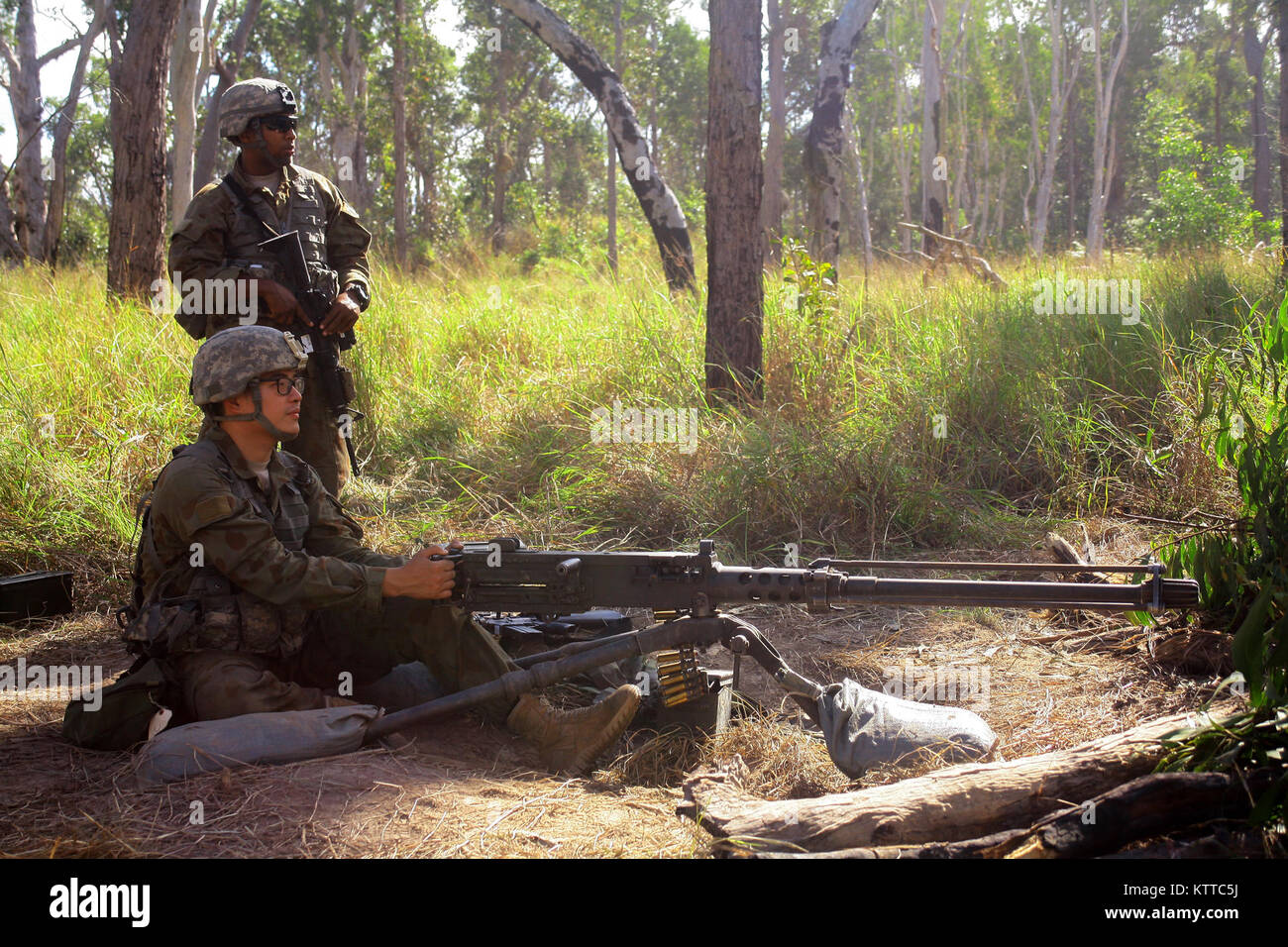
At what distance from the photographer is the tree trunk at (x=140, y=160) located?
7379mm

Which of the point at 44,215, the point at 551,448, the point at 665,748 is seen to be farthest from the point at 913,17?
the point at 665,748

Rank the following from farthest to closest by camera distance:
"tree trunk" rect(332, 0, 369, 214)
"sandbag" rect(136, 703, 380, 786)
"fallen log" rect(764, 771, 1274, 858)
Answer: "tree trunk" rect(332, 0, 369, 214) < "sandbag" rect(136, 703, 380, 786) < "fallen log" rect(764, 771, 1274, 858)

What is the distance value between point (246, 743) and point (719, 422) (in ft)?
12.0

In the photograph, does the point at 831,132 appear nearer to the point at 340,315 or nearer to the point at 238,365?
the point at 340,315

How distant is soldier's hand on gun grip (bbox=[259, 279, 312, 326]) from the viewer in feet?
14.5

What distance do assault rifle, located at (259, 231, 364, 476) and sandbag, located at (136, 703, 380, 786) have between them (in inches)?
73.5

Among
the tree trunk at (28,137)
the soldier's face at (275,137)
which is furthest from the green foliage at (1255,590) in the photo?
the tree trunk at (28,137)

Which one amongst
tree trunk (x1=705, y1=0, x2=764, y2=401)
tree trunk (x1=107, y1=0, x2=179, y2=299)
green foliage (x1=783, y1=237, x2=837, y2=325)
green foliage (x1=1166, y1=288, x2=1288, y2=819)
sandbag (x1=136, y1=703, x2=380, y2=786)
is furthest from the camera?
tree trunk (x1=107, y1=0, x2=179, y2=299)

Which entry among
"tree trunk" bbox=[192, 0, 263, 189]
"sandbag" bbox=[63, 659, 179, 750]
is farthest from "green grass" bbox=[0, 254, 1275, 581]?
"tree trunk" bbox=[192, 0, 263, 189]

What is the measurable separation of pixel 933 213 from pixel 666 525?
1046cm

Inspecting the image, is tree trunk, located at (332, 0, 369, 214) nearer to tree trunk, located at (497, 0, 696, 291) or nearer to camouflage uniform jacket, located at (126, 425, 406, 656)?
tree trunk, located at (497, 0, 696, 291)

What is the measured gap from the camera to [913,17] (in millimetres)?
36000
